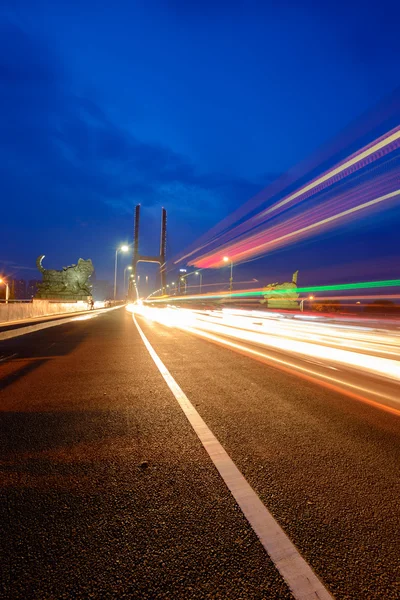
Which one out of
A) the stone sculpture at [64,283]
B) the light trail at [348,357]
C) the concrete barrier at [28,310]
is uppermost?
the stone sculpture at [64,283]

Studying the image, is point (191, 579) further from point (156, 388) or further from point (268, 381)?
point (268, 381)

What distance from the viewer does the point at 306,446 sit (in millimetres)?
3250

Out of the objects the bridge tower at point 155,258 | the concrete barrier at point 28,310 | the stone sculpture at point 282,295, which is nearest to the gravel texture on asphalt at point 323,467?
the concrete barrier at point 28,310

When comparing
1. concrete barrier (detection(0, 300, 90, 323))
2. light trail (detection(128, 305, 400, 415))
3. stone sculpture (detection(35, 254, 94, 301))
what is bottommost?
light trail (detection(128, 305, 400, 415))

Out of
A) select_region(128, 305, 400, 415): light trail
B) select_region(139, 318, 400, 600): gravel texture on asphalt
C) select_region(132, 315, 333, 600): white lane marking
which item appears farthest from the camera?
select_region(128, 305, 400, 415): light trail

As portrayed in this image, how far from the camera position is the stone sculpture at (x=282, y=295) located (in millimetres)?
50562

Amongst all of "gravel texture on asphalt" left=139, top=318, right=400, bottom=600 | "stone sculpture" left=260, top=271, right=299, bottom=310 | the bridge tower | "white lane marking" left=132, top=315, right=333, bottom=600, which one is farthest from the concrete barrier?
the bridge tower

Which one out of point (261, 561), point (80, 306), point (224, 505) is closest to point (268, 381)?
point (224, 505)

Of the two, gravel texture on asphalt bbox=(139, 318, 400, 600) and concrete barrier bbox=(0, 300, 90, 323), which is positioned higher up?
concrete barrier bbox=(0, 300, 90, 323)

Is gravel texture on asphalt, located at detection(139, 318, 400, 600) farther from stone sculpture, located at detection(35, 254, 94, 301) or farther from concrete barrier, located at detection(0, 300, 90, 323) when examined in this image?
stone sculpture, located at detection(35, 254, 94, 301)

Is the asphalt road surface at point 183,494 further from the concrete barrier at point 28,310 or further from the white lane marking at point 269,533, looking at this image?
the concrete barrier at point 28,310

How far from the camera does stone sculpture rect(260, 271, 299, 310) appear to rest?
166ft

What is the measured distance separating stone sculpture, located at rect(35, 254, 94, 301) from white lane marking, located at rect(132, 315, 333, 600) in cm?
5072

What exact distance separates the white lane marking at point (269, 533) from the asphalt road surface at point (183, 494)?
50mm
